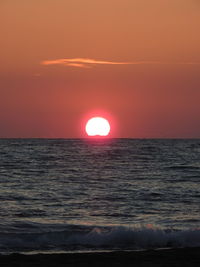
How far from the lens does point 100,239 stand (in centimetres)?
2173

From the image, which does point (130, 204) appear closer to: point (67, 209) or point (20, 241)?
point (67, 209)

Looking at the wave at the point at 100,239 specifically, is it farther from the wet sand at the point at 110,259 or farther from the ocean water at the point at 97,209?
the wet sand at the point at 110,259

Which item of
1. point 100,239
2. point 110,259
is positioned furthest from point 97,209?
point 110,259

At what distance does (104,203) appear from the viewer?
32.2 m

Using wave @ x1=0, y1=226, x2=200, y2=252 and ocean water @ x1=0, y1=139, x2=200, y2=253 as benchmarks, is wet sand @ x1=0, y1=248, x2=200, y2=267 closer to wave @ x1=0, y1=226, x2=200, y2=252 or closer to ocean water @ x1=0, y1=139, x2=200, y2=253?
ocean water @ x1=0, y1=139, x2=200, y2=253

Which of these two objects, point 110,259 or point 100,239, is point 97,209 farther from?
point 110,259

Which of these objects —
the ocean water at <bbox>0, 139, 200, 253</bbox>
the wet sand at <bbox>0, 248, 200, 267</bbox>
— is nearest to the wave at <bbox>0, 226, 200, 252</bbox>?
the ocean water at <bbox>0, 139, 200, 253</bbox>

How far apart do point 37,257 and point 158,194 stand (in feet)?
65.1

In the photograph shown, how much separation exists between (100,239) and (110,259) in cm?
451

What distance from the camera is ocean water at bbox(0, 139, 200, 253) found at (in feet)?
71.4

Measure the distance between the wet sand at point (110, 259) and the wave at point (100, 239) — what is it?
2.79 m

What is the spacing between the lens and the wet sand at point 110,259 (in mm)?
16438

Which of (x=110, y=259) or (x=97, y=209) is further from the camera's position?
(x=97, y=209)

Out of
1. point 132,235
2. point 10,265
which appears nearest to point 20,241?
point 132,235
